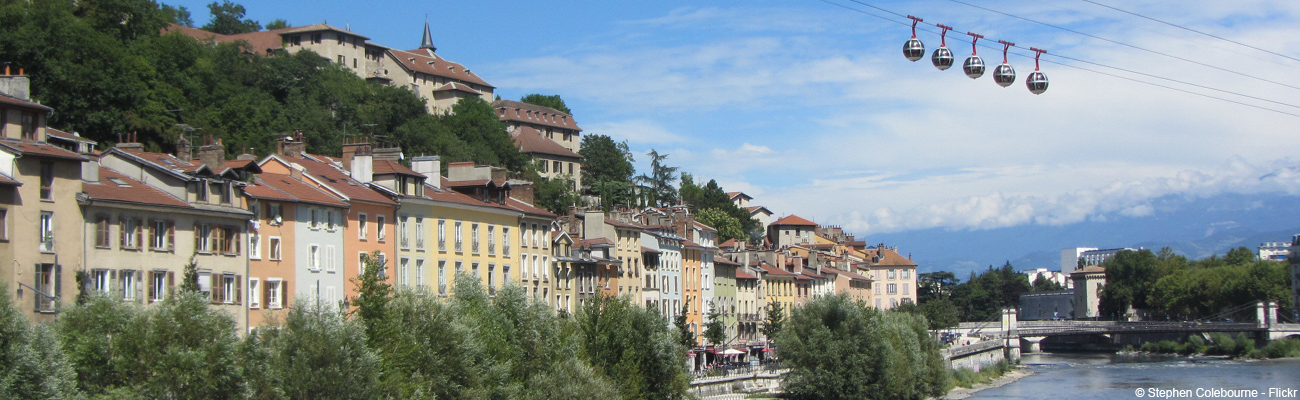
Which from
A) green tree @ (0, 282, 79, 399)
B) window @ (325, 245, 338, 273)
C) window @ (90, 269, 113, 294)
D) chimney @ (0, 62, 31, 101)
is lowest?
green tree @ (0, 282, 79, 399)

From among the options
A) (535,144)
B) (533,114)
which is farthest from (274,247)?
(533,114)

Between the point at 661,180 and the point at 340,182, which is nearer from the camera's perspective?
the point at 340,182

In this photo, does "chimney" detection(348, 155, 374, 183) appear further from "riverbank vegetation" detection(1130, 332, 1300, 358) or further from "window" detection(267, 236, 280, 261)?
"riverbank vegetation" detection(1130, 332, 1300, 358)

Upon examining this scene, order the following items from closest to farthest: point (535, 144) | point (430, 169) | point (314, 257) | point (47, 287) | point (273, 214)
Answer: point (47, 287) < point (273, 214) < point (314, 257) < point (430, 169) < point (535, 144)

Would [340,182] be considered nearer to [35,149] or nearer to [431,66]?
[35,149]

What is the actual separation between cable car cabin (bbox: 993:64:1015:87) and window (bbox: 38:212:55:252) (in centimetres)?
2573

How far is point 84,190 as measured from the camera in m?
40.6

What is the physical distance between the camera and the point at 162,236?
43594 millimetres

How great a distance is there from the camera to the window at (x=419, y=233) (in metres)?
58.2

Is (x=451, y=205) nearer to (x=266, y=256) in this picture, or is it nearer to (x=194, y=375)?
(x=266, y=256)

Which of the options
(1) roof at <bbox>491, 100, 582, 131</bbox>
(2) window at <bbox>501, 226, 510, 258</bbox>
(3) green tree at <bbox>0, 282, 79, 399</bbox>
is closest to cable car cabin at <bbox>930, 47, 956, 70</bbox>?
(3) green tree at <bbox>0, 282, 79, 399</bbox>

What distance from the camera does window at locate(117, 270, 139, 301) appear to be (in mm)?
41500

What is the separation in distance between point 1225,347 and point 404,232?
9962 cm

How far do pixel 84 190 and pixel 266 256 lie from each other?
9170mm
